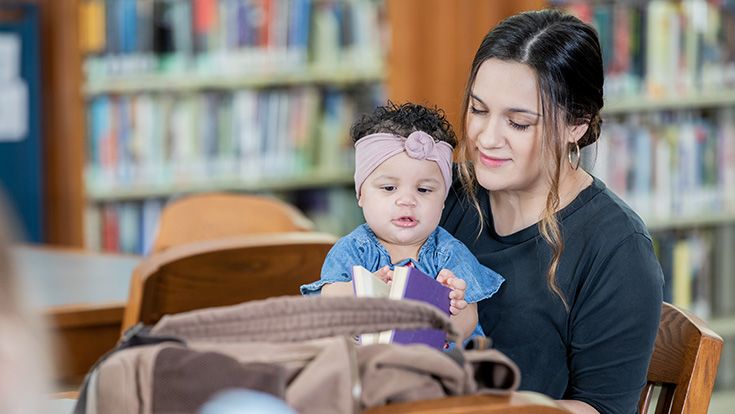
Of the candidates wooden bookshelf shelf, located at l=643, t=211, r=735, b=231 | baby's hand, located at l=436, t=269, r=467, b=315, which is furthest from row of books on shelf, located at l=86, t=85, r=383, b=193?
baby's hand, located at l=436, t=269, r=467, b=315

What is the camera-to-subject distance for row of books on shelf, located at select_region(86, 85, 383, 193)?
12.3 ft

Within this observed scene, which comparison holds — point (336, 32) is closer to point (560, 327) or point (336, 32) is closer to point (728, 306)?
point (728, 306)

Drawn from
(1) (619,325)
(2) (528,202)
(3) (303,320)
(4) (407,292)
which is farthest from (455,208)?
(3) (303,320)

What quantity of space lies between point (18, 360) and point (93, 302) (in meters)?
1.58

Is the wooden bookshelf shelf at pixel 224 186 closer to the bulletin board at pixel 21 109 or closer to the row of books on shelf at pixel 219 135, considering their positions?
the row of books on shelf at pixel 219 135

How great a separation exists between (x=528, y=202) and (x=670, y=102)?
93.4 inches

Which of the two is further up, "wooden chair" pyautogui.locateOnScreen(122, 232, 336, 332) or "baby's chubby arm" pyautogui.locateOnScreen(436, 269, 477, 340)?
"baby's chubby arm" pyautogui.locateOnScreen(436, 269, 477, 340)

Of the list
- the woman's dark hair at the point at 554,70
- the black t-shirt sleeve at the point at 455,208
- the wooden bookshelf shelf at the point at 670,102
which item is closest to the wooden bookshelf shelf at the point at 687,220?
the wooden bookshelf shelf at the point at 670,102

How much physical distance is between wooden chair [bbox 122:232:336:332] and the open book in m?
0.61

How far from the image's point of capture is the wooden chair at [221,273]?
1996 mm

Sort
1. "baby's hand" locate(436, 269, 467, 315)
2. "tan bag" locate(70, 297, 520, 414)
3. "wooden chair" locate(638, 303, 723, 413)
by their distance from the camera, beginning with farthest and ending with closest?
"wooden chair" locate(638, 303, 723, 413)
"baby's hand" locate(436, 269, 467, 315)
"tan bag" locate(70, 297, 520, 414)

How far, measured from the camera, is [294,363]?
3.42 feet

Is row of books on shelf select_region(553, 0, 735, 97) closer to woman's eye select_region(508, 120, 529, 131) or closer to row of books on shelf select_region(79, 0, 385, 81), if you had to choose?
row of books on shelf select_region(79, 0, 385, 81)

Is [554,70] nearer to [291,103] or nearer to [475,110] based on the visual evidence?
[475,110]
